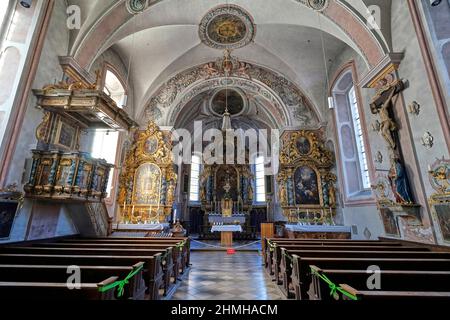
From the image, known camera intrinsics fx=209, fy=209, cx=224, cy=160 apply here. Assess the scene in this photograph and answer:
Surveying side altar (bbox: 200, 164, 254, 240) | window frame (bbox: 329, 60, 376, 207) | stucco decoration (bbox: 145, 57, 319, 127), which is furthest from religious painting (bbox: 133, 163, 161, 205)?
window frame (bbox: 329, 60, 376, 207)

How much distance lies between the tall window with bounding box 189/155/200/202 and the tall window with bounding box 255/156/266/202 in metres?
5.12

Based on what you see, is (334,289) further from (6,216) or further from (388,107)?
(388,107)

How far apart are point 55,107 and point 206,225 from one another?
1173 centimetres

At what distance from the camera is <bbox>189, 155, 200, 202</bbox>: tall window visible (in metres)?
17.6

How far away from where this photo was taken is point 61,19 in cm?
578

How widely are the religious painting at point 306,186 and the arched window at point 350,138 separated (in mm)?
1375

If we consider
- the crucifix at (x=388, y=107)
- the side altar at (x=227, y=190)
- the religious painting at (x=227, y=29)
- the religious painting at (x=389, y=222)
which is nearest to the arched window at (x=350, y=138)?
the religious painting at (x=389, y=222)

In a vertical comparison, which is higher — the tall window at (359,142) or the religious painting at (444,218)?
the tall window at (359,142)

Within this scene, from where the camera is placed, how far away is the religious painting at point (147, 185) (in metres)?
9.86

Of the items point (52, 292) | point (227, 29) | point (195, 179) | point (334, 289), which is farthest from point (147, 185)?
point (334, 289)

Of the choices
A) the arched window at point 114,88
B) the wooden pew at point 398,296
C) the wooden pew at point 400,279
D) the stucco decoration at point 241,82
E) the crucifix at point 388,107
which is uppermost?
the stucco decoration at point 241,82

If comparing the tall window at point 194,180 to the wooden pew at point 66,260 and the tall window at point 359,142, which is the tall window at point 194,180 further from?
the wooden pew at point 66,260

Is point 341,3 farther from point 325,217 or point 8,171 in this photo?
point 8,171
